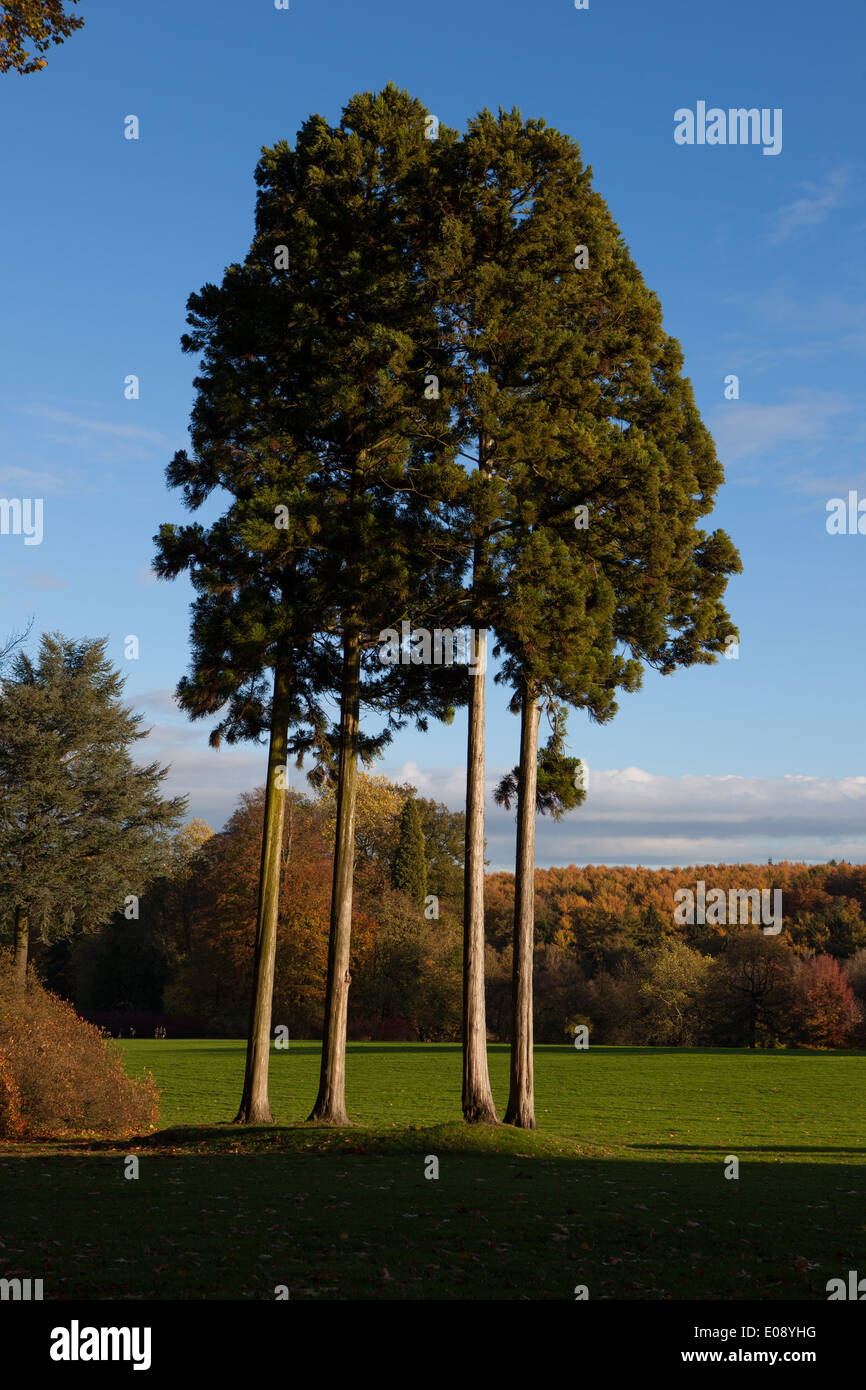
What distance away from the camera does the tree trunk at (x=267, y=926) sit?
2024cm

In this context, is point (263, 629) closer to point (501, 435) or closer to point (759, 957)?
point (501, 435)

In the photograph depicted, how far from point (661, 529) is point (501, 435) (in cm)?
364

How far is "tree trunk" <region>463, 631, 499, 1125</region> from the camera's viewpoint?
19.3 m

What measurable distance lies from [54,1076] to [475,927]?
8.73 metres

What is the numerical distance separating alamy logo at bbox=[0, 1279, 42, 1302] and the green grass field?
142mm

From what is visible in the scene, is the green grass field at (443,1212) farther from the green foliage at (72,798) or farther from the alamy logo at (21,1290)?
the green foliage at (72,798)

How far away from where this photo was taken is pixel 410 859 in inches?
2571

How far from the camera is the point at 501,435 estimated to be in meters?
19.9

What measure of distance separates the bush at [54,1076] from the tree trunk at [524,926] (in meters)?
8.11

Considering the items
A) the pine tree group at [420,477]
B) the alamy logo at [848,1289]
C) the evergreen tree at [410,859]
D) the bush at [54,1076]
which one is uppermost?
the pine tree group at [420,477]

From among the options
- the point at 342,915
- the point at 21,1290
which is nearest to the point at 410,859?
the point at 342,915

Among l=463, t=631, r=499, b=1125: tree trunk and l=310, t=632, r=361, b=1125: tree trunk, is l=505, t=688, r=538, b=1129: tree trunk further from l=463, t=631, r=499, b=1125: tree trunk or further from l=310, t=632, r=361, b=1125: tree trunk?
l=310, t=632, r=361, b=1125: tree trunk
